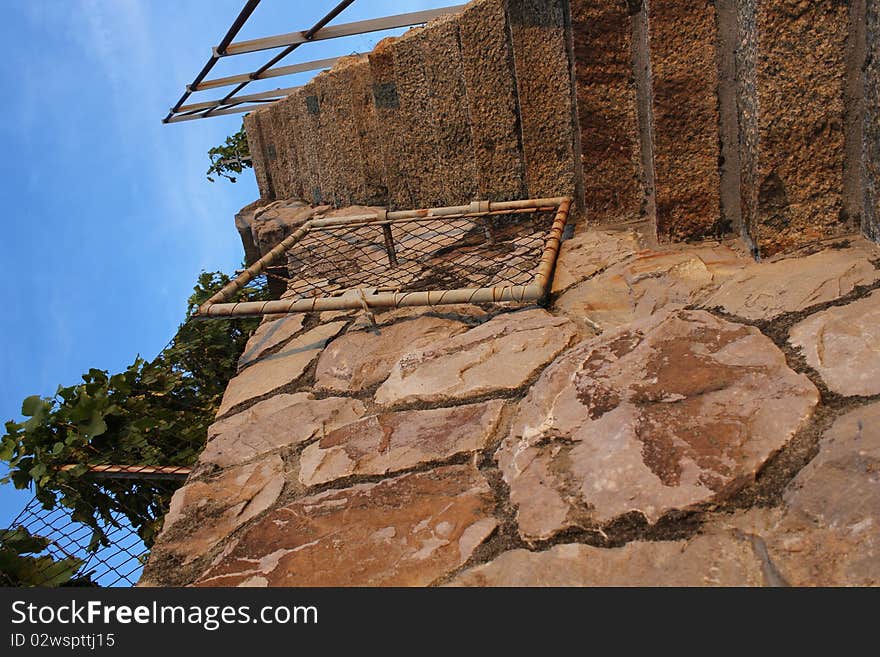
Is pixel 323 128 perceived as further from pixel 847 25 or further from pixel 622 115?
pixel 847 25

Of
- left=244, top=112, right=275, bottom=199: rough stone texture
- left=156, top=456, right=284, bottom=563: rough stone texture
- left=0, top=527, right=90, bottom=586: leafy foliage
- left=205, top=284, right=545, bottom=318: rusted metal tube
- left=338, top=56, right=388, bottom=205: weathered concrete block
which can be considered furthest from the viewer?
left=244, top=112, right=275, bottom=199: rough stone texture

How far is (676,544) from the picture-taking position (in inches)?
43.4

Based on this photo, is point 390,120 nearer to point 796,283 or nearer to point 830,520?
point 796,283

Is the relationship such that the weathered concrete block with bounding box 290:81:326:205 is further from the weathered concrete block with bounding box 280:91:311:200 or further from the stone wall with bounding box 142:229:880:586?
the stone wall with bounding box 142:229:880:586

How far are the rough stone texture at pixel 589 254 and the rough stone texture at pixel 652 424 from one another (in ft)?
2.10

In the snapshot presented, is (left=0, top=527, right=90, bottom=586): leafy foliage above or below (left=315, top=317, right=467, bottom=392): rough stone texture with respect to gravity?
below

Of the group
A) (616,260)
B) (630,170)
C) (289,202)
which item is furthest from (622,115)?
(289,202)

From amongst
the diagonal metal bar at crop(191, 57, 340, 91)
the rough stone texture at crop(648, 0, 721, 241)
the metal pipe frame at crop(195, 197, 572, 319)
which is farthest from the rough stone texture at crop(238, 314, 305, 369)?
the diagonal metal bar at crop(191, 57, 340, 91)

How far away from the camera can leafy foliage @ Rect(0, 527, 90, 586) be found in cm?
242

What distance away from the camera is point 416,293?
2.25 metres

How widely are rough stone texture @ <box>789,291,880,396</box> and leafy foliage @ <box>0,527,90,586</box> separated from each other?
2.50 meters

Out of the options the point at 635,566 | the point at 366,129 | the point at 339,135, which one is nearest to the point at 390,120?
the point at 366,129

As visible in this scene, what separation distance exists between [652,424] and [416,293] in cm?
105

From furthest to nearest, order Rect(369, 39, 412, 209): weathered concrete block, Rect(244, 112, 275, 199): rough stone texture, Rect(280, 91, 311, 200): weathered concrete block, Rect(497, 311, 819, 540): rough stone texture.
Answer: Rect(244, 112, 275, 199): rough stone texture < Rect(280, 91, 311, 200): weathered concrete block < Rect(369, 39, 412, 209): weathered concrete block < Rect(497, 311, 819, 540): rough stone texture
